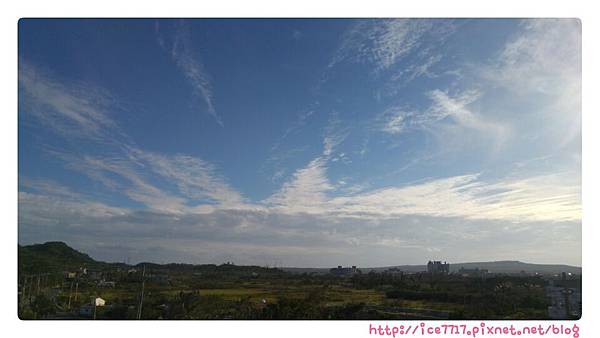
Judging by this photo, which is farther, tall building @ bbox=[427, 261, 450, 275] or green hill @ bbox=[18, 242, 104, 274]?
tall building @ bbox=[427, 261, 450, 275]

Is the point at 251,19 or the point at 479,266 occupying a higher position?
the point at 251,19

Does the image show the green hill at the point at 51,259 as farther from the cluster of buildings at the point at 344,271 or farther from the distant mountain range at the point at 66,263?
the cluster of buildings at the point at 344,271

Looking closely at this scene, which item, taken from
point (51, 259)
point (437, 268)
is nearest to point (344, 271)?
point (437, 268)

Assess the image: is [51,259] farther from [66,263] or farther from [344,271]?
[344,271]

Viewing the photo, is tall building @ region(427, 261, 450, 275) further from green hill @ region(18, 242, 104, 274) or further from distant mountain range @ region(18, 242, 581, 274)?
green hill @ region(18, 242, 104, 274)

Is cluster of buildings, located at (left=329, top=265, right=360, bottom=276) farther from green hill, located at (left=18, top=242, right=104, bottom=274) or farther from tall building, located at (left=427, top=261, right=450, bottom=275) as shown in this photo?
green hill, located at (left=18, top=242, right=104, bottom=274)

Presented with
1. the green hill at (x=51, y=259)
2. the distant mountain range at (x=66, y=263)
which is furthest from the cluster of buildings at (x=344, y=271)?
the green hill at (x=51, y=259)

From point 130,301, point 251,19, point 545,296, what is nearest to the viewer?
point 251,19

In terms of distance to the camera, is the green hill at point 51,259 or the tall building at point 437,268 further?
the tall building at point 437,268

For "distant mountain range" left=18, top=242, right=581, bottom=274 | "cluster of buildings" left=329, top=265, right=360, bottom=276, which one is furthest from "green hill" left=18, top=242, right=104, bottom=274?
"cluster of buildings" left=329, top=265, right=360, bottom=276

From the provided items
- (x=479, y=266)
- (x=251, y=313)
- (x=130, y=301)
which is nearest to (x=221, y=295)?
(x=251, y=313)

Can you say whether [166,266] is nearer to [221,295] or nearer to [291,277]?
[221,295]
